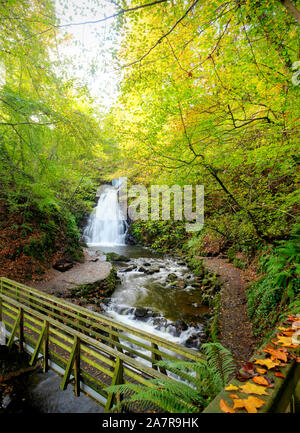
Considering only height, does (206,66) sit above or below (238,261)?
above

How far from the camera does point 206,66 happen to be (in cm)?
370

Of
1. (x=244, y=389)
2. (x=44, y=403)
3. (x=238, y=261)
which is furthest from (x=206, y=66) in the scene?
(x=238, y=261)

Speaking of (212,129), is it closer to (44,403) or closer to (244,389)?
(244,389)

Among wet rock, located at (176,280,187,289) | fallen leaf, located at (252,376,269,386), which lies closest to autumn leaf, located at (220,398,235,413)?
fallen leaf, located at (252,376,269,386)

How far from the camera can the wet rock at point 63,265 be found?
31.5 ft

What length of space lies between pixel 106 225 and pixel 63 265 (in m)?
12.6

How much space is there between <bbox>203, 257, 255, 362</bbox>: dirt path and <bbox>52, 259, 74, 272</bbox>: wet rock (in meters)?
7.40

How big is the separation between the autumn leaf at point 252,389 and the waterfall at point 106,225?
20.2 meters

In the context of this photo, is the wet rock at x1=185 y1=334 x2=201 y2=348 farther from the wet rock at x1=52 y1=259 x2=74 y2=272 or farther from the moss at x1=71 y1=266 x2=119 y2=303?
the wet rock at x1=52 y1=259 x2=74 y2=272

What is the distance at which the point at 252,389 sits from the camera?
1.15m

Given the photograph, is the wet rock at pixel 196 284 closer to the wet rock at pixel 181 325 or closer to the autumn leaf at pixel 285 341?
the wet rock at pixel 181 325

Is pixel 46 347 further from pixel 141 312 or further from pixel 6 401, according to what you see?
pixel 141 312

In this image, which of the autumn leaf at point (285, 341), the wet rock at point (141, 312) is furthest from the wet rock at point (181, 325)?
the autumn leaf at point (285, 341)

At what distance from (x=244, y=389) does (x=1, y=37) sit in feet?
20.3
